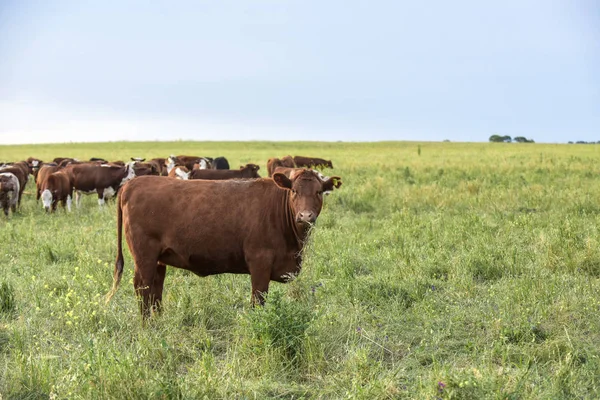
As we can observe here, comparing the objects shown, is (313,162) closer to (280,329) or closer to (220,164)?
(220,164)

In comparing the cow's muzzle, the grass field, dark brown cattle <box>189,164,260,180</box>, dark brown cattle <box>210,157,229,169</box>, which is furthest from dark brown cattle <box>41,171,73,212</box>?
the cow's muzzle

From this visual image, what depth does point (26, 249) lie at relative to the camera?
396 inches

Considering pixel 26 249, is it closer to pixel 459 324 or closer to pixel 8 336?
pixel 8 336

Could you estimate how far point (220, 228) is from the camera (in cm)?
593

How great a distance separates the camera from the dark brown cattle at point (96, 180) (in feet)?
59.2

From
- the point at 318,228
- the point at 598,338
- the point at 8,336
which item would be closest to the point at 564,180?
the point at 318,228

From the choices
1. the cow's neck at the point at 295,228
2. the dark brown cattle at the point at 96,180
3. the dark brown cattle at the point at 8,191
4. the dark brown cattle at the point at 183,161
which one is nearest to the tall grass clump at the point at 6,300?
the cow's neck at the point at 295,228

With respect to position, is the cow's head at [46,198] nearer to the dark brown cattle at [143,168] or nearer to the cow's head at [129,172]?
the cow's head at [129,172]

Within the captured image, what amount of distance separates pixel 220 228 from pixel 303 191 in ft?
3.13

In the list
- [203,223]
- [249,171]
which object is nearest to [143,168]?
[249,171]

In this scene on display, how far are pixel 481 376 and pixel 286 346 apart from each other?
1615mm

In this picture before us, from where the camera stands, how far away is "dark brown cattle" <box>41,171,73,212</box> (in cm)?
1619

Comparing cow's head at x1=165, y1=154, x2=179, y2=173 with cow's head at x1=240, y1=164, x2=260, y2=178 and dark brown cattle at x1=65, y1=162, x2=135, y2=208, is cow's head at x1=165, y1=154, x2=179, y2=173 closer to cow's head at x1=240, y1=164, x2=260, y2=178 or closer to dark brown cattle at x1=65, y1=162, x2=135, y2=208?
dark brown cattle at x1=65, y1=162, x2=135, y2=208

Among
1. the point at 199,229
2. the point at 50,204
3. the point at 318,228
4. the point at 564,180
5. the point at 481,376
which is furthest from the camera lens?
the point at 564,180
